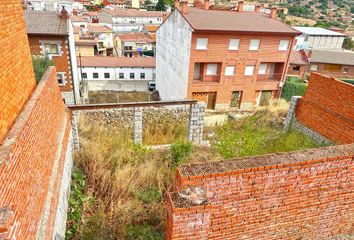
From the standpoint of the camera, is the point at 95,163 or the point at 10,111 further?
the point at 95,163

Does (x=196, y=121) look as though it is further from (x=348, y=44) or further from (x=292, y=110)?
(x=348, y=44)

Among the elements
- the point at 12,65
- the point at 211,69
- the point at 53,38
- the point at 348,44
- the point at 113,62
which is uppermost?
the point at 12,65

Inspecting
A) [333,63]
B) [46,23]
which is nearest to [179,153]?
[46,23]

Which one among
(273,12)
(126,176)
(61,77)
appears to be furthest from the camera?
(273,12)

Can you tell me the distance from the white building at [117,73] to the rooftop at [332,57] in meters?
21.1

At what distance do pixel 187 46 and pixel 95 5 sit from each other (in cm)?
7088

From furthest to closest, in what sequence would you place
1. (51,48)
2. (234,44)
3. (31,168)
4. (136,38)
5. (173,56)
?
(136,38), (173,56), (51,48), (234,44), (31,168)

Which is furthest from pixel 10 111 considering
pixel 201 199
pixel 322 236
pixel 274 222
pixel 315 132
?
pixel 315 132

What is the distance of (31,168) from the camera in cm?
381

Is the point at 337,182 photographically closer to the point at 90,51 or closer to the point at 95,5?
the point at 90,51

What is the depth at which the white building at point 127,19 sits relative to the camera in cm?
5222

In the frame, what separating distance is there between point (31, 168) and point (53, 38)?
18890 millimetres

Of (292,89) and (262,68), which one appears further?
(292,89)

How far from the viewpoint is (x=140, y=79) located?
102ft
